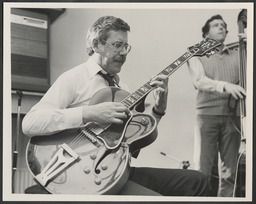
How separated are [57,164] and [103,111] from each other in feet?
1.33

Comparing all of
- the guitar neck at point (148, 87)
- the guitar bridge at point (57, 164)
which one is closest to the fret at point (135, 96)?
the guitar neck at point (148, 87)

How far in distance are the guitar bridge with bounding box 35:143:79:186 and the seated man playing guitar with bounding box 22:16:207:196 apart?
1 centimetres

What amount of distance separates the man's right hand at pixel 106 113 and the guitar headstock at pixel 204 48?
0.54m

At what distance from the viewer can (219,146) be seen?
8.54 ft

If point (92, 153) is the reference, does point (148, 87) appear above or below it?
above

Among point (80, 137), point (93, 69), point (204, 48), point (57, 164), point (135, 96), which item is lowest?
point (57, 164)

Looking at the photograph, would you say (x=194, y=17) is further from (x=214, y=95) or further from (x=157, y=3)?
(x=214, y=95)

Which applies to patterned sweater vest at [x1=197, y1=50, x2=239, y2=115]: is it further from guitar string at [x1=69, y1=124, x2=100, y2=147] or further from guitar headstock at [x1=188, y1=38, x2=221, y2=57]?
guitar string at [x1=69, y1=124, x2=100, y2=147]

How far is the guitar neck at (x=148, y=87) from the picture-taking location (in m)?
2.60

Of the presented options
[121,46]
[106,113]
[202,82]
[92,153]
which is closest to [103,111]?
[106,113]

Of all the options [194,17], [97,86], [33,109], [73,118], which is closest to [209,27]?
[194,17]

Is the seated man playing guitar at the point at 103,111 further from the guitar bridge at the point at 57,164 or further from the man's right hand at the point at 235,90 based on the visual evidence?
the man's right hand at the point at 235,90

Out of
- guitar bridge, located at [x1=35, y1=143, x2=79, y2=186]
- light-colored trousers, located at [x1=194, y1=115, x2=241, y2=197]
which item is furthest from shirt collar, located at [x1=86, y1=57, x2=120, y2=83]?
light-colored trousers, located at [x1=194, y1=115, x2=241, y2=197]

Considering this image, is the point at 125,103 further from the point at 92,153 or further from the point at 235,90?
the point at 235,90
